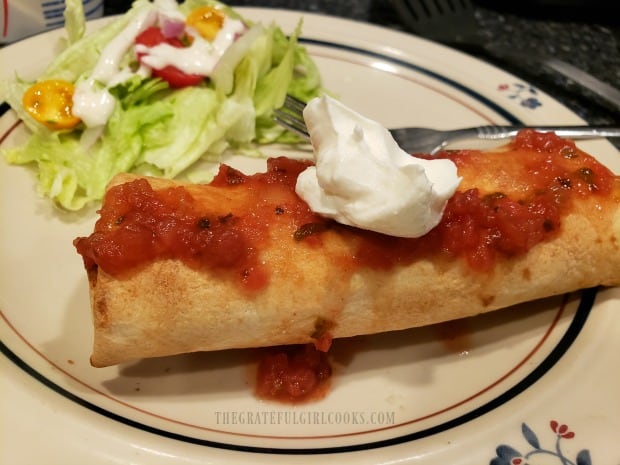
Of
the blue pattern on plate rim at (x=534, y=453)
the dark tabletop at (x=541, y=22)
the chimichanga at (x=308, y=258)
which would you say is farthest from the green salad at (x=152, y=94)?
the blue pattern on plate rim at (x=534, y=453)

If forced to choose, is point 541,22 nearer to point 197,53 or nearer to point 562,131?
point 562,131

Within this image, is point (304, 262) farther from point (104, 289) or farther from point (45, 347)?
point (45, 347)

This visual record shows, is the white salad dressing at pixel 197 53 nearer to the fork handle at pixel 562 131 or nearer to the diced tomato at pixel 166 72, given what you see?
the diced tomato at pixel 166 72

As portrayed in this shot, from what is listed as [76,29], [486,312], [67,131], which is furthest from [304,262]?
[76,29]

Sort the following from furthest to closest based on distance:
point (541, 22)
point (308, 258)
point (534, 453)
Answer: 1. point (541, 22)
2. point (308, 258)
3. point (534, 453)

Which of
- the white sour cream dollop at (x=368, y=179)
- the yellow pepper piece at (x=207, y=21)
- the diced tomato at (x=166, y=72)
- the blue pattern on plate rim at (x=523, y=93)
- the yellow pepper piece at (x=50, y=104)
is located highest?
the white sour cream dollop at (x=368, y=179)

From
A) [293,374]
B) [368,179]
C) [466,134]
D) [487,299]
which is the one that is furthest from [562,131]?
[293,374]
